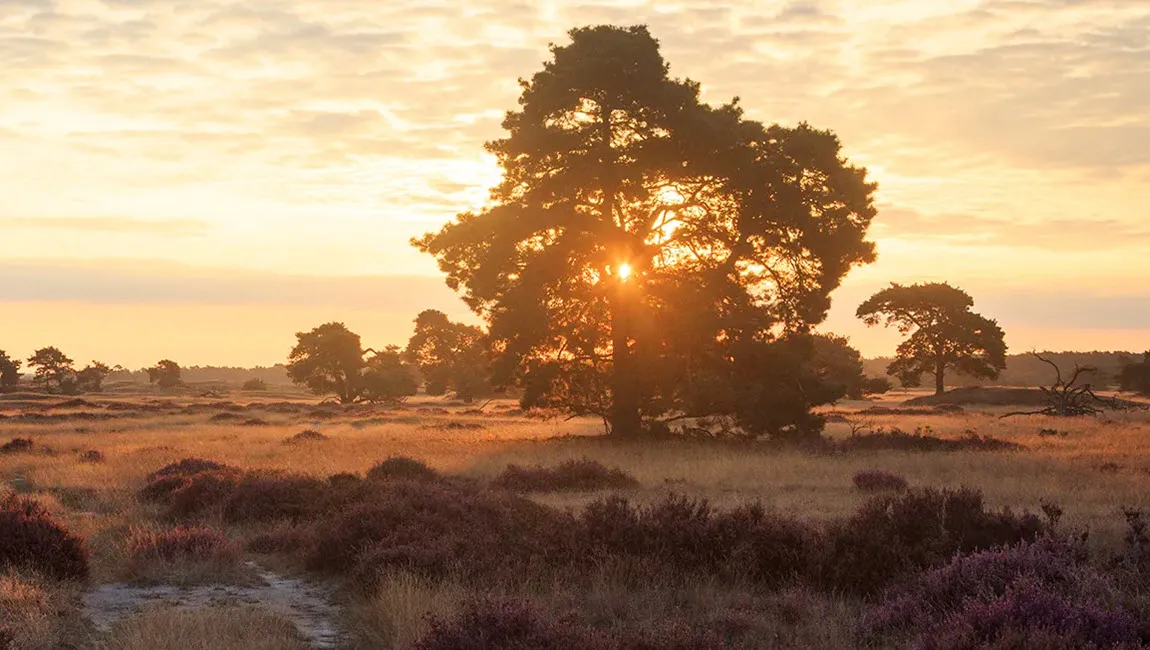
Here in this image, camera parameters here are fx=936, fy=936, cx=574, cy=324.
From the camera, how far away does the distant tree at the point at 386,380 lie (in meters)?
73.8

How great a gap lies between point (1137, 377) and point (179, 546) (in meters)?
76.6

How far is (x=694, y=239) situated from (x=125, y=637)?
2504 centimetres

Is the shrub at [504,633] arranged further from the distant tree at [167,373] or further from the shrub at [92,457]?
the distant tree at [167,373]

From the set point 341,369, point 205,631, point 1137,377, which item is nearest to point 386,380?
point 341,369

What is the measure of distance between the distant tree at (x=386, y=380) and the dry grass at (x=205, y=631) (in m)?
65.5

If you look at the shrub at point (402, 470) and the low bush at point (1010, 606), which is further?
the shrub at point (402, 470)

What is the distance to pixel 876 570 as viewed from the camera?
33.2ft

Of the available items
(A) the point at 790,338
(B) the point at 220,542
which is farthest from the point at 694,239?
(B) the point at 220,542

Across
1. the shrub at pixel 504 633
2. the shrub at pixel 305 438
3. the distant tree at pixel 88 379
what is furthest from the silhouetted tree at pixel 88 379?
the shrub at pixel 504 633

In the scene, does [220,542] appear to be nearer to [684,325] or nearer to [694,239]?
[684,325]

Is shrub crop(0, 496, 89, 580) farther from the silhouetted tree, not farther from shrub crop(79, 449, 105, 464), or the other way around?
the silhouetted tree

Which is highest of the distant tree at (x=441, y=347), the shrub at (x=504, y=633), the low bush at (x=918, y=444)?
the distant tree at (x=441, y=347)

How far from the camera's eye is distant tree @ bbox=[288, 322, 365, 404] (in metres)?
74.5

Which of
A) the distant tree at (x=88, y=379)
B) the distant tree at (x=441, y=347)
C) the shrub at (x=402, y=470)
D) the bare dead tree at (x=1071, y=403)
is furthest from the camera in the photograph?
the distant tree at (x=88, y=379)
